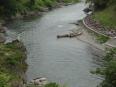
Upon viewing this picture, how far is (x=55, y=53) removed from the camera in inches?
2699

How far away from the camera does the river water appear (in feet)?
178

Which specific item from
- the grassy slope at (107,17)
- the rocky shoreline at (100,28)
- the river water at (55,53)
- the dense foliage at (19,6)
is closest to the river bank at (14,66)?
the river water at (55,53)

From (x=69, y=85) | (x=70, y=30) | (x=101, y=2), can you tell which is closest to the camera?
(x=69, y=85)

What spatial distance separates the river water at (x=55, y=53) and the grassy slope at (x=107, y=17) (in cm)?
749

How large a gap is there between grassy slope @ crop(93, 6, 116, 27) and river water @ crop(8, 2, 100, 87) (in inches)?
295

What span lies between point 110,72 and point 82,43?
43.8 meters

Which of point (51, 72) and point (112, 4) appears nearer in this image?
point (51, 72)

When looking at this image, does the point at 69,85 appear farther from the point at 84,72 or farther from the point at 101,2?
the point at 101,2

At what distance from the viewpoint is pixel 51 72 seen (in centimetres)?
5631

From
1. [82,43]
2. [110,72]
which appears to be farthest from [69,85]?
[82,43]

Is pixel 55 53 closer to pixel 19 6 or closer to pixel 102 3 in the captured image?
pixel 102 3

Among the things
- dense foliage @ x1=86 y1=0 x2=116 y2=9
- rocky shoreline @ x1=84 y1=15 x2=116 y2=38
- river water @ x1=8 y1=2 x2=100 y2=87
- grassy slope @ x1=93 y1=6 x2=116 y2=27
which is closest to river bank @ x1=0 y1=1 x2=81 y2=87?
river water @ x1=8 y1=2 x2=100 y2=87

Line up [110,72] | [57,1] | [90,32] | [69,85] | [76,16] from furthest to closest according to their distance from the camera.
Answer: [57,1], [76,16], [90,32], [69,85], [110,72]

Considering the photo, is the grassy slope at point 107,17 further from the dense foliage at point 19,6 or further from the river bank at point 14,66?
the river bank at point 14,66
